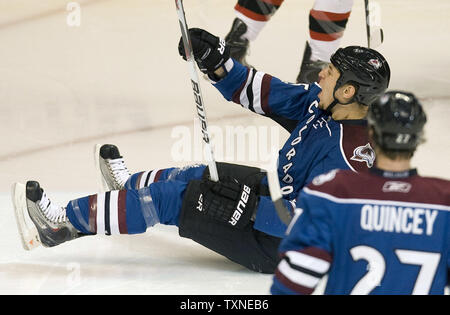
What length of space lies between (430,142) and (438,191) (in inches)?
86.9

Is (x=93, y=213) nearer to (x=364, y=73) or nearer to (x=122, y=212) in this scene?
(x=122, y=212)

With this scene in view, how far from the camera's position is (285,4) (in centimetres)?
433

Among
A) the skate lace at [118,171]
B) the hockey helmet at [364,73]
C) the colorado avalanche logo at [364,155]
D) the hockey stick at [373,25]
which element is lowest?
the skate lace at [118,171]

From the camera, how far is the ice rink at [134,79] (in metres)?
3.65

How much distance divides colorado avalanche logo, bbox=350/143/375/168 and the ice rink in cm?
110

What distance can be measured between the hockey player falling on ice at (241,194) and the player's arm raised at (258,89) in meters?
0.04

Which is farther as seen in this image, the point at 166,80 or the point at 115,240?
the point at 166,80

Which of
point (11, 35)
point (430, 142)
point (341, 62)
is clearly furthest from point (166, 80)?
point (341, 62)

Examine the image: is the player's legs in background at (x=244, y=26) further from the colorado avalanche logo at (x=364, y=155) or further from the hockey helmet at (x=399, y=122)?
the hockey helmet at (x=399, y=122)

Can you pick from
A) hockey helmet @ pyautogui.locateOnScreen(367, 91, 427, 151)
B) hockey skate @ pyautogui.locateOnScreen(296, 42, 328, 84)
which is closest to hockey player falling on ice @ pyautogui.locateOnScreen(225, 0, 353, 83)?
hockey skate @ pyautogui.locateOnScreen(296, 42, 328, 84)

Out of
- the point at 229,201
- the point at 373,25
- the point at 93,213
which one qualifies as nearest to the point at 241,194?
the point at 229,201

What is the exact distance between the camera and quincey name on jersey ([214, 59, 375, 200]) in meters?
2.48

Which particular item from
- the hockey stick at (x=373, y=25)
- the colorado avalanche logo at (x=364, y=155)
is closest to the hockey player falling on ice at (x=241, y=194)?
the colorado avalanche logo at (x=364, y=155)

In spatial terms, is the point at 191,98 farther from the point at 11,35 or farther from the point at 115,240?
the point at 115,240
